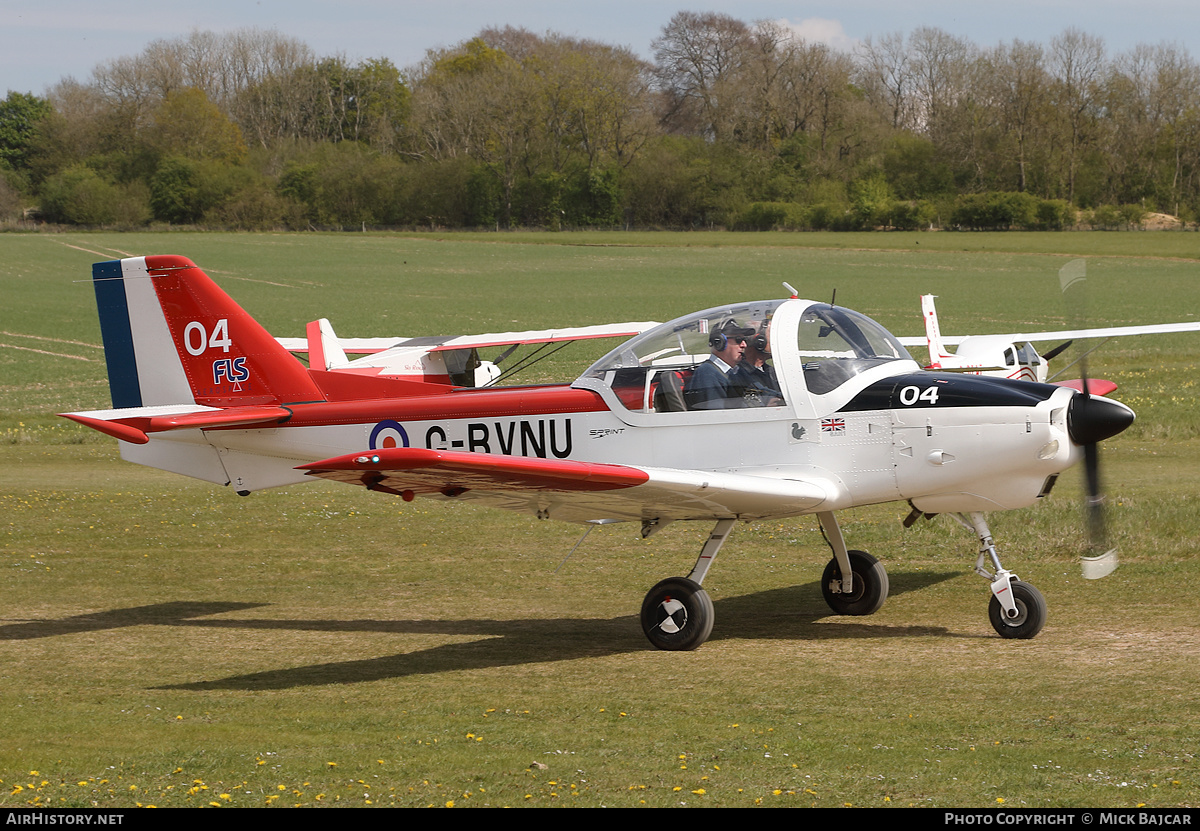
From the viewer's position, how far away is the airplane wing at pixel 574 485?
6.98 m

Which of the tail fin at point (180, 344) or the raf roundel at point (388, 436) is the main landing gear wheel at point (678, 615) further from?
the tail fin at point (180, 344)

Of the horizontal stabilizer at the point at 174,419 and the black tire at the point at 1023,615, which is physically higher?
the horizontal stabilizer at the point at 174,419

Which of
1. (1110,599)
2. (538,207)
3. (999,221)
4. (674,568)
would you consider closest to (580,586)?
(674,568)

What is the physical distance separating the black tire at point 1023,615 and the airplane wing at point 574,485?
1428 millimetres

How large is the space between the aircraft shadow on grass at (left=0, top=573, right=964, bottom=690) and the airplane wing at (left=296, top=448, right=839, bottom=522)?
3.19 feet

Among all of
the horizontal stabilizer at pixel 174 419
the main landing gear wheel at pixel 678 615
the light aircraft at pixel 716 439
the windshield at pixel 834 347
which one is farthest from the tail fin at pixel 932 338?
the horizontal stabilizer at pixel 174 419

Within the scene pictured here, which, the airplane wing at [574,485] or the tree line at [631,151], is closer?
the airplane wing at [574,485]

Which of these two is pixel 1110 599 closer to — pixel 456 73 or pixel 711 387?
pixel 711 387

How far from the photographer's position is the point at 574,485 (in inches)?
304

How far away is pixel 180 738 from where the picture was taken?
6.58 meters

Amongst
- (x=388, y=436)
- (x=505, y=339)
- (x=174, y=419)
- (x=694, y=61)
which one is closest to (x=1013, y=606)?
(x=388, y=436)

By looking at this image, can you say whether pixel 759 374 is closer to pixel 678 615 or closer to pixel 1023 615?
pixel 678 615

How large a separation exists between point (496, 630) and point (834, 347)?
11.3 feet

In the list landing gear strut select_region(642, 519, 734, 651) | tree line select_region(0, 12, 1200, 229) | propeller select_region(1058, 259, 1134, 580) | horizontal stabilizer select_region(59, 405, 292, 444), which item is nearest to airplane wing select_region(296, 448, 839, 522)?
landing gear strut select_region(642, 519, 734, 651)
